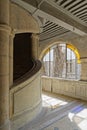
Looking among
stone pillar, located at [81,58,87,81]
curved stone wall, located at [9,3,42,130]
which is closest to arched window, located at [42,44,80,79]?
stone pillar, located at [81,58,87,81]

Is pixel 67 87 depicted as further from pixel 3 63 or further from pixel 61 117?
pixel 3 63

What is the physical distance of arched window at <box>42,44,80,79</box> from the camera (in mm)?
7298

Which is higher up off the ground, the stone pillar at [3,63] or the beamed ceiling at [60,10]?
the beamed ceiling at [60,10]

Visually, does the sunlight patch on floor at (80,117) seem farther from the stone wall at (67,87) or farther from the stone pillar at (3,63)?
the stone pillar at (3,63)

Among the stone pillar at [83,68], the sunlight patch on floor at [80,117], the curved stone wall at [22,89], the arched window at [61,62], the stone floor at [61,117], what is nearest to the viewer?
the curved stone wall at [22,89]

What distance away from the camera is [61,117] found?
443cm

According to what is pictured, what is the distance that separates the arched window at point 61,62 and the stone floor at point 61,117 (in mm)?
2085

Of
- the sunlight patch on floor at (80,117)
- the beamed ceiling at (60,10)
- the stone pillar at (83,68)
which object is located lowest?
the sunlight patch on floor at (80,117)

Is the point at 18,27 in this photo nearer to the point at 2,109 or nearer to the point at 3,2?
the point at 3,2

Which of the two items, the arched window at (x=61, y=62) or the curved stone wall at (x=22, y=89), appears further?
the arched window at (x=61, y=62)

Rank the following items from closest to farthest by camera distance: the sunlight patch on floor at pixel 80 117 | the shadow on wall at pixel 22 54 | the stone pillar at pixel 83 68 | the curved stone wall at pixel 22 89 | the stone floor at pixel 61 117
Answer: the curved stone wall at pixel 22 89, the stone floor at pixel 61 117, the sunlight patch on floor at pixel 80 117, the shadow on wall at pixel 22 54, the stone pillar at pixel 83 68

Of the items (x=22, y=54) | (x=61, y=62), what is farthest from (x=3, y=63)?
(x=61, y=62)

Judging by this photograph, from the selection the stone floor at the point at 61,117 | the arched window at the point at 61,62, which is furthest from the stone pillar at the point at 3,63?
the arched window at the point at 61,62

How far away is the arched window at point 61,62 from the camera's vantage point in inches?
287
